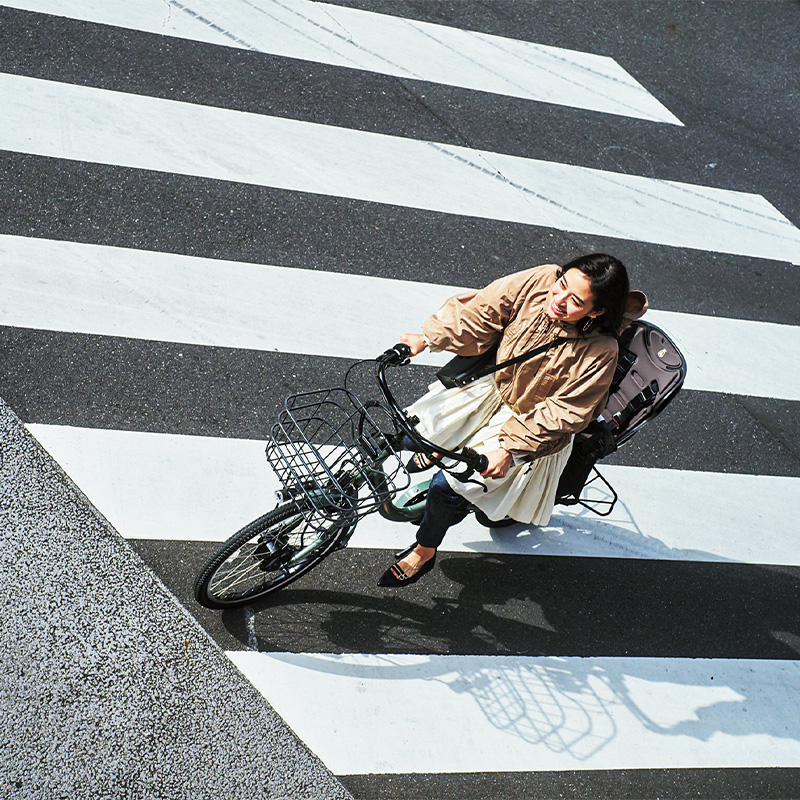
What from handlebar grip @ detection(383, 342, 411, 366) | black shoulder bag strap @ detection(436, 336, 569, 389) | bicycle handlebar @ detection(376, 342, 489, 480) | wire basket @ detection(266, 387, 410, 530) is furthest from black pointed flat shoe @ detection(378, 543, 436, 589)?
handlebar grip @ detection(383, 342, 411, 366)

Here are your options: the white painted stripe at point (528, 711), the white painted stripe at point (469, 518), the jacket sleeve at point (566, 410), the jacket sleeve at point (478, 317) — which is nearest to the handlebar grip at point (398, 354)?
the jacket sleeve at point (478, 317)

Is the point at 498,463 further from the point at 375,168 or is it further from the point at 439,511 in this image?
the point at 375,168

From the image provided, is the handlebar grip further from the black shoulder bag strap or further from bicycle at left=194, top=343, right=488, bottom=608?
the black shoulder bag strap

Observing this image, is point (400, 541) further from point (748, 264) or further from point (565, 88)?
point (565, 88)

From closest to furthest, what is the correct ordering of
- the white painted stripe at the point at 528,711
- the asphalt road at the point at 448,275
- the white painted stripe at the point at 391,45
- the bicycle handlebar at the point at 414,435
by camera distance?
1. the bicycle handlebar at the point at 414,435
2. the white painted stripe at the point at 528,711
3. the asphalt road at the point at 448,275
4. the white painted stripe at the point at 391,45

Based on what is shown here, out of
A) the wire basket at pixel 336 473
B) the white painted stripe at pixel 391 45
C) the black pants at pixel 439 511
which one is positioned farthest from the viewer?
the white painted stripe at pixel 391 45

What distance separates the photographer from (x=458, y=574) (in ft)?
14.4

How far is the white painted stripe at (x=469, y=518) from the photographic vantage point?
417cm

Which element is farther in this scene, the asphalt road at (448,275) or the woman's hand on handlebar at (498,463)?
the asphalt road at (448,275)

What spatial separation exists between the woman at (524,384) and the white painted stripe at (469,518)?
27.7 inches

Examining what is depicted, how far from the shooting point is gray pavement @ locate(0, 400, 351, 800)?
341 cm

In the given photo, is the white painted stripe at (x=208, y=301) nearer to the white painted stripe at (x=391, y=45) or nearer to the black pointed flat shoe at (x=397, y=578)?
the black pointed flat shoe at (x=397, y=578)

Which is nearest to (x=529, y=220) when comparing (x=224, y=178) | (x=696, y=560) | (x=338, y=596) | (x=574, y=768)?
(x=224, y=178)

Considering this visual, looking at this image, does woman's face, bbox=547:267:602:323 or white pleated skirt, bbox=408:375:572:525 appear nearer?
woman's face, bbox=547:267:602:323
